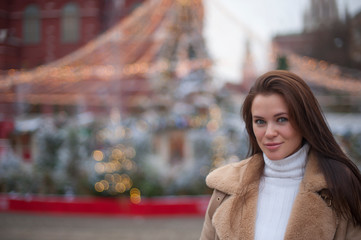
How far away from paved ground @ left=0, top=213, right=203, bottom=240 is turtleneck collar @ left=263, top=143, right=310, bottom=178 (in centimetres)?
459

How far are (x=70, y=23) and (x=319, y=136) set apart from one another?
12.0 meters

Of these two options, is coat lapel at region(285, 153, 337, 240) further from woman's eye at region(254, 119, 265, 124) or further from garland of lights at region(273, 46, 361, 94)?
garland of lights at region(273, 46, 361, 94)

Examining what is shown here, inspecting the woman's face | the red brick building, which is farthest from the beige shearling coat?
the red brick building

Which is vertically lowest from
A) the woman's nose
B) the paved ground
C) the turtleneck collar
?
the paved ground

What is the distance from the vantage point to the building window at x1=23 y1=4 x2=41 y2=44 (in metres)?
11.5

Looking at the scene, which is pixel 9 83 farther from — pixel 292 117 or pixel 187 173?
pixel 292 117

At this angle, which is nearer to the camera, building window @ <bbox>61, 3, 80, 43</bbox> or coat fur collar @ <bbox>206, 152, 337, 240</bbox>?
coat fur collar @ <bbox>206, 152, 337, 240</bbox>

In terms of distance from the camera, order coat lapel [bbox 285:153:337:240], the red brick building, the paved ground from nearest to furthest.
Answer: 1. coat lapel [bbox 285:153:337:240]
2. the paved ground
3. the red brick building

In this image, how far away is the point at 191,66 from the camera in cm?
1105

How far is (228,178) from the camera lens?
62.9 inches

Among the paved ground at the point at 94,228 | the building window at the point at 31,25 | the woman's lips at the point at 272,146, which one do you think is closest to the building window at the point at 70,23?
the building window at the point at 31,25

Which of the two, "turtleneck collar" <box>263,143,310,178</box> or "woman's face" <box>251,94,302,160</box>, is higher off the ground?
"woman's face" <box>251,94,302,160</box>

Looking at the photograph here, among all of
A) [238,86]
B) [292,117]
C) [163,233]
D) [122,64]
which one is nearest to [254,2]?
[238,86]

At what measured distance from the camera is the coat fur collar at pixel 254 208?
134 cm
